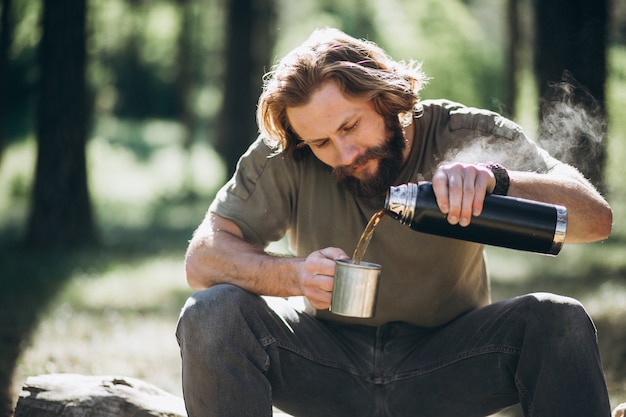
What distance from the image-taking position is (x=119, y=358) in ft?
18.0

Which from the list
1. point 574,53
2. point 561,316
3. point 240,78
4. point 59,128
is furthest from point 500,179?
point 240,78

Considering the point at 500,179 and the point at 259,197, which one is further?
the point at 259,197

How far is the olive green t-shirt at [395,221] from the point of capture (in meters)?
3.13

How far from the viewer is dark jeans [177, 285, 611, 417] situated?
2.60m

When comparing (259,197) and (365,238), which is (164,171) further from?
(365,238)

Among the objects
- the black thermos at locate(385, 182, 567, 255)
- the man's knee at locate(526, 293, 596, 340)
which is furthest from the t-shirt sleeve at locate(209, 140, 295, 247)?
the man's knee at locate(526, 293, 596, 340)

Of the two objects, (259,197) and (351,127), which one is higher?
(351,127)

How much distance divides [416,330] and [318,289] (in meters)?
0.59

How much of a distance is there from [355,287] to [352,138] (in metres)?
0.79

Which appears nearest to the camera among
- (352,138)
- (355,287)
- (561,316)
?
(355,287)

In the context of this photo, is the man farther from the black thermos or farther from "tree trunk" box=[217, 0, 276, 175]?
"tree trunk" box=[217, 0, 276, 175]

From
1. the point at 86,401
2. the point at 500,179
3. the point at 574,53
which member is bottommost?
the point at 86,401

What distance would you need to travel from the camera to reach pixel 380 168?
309 centimetres

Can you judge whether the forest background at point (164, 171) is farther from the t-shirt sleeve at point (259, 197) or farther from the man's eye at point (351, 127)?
the t-shirt sleeve at point (259, 197)
